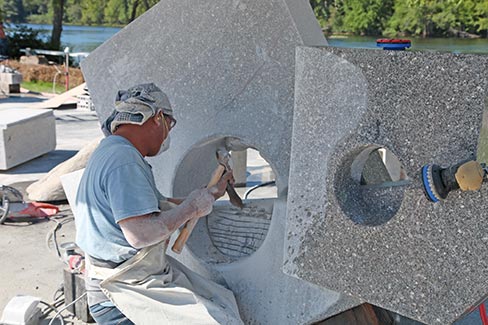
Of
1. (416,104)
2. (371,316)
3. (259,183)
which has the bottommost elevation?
(259,183)

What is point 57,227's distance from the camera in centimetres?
588

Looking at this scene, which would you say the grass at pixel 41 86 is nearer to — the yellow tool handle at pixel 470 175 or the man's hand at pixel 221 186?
the man's hand at pixel 221 186

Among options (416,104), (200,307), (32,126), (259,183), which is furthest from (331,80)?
(32,126)

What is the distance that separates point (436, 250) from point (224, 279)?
5.40 feet

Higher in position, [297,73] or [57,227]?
[297,73]

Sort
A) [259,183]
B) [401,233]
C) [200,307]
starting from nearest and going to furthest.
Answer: [401,233]
[200,307]
[259,183]

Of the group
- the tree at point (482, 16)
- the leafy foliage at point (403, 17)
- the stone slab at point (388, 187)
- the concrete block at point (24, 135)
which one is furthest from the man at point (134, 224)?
the tree at point (482, 16)

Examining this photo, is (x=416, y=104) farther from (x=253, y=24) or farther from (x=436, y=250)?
(x=253, y=24)

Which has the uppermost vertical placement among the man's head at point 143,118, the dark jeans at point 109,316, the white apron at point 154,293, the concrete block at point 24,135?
the man's head at point 143,118

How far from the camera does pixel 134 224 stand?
2727 mm

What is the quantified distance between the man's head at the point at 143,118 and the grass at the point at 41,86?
1482cm

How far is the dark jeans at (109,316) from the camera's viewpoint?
123 inches

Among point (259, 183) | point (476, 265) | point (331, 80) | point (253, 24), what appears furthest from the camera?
point (259, 183)

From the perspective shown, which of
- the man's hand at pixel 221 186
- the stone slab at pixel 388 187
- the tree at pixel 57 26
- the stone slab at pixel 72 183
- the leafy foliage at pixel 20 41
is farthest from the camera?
the tree at pixel 57 26
